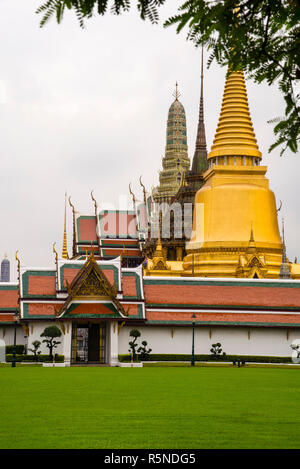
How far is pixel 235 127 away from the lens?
44.0 meters

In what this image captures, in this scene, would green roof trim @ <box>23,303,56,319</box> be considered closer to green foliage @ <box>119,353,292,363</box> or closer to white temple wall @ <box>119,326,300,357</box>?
white temple wall @ <box>119,326,300,357</box>

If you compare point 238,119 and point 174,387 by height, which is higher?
point 238,119

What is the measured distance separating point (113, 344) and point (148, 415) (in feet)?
60.6

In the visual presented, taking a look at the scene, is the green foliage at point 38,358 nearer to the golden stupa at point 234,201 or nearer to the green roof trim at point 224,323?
the green roof trim at point 224,323

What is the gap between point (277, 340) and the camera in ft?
102

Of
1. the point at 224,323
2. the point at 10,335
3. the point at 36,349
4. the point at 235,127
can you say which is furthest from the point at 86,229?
the point at 36,349

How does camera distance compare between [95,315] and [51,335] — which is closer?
[51,335]

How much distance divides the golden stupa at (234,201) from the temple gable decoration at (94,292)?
13.6 metres

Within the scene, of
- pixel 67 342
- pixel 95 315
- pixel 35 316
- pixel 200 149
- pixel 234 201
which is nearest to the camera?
pixel 95 315

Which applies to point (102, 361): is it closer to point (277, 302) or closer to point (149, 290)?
point (149, 290)

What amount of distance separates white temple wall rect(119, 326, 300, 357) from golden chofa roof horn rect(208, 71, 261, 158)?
601 inches

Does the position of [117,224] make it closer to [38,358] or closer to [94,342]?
Answer: [94,342]
